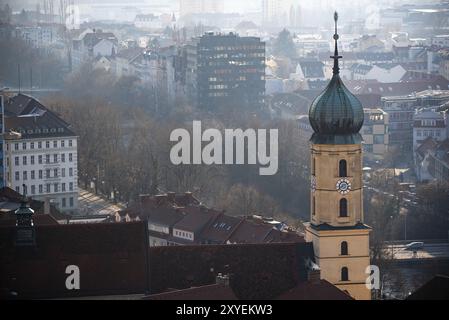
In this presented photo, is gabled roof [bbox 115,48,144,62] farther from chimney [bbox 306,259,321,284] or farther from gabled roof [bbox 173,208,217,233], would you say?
chimney [bbox 306,259,321,284]

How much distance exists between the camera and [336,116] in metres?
18.4

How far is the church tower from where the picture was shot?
18.1m

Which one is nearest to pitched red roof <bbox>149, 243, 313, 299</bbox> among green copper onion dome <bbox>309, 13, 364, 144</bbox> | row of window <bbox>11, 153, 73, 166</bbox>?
green copper onion dome <bbox>309, 13, 364, 144</bbox>

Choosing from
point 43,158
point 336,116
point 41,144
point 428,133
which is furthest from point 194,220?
point 428,133

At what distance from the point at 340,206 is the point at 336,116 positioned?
0.94 meters

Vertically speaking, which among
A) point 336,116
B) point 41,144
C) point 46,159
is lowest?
point 46,159

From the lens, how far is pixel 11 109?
3525 centimetres

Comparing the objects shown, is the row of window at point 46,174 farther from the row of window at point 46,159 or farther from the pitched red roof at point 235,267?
the pitched red roof at point 235,267

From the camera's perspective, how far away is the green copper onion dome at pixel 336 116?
18.3m

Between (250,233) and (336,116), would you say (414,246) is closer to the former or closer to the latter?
(250,233)

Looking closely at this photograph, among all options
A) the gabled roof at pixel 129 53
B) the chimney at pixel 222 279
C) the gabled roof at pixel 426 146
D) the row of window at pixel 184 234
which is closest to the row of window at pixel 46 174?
the row of window at pixel 184 234
